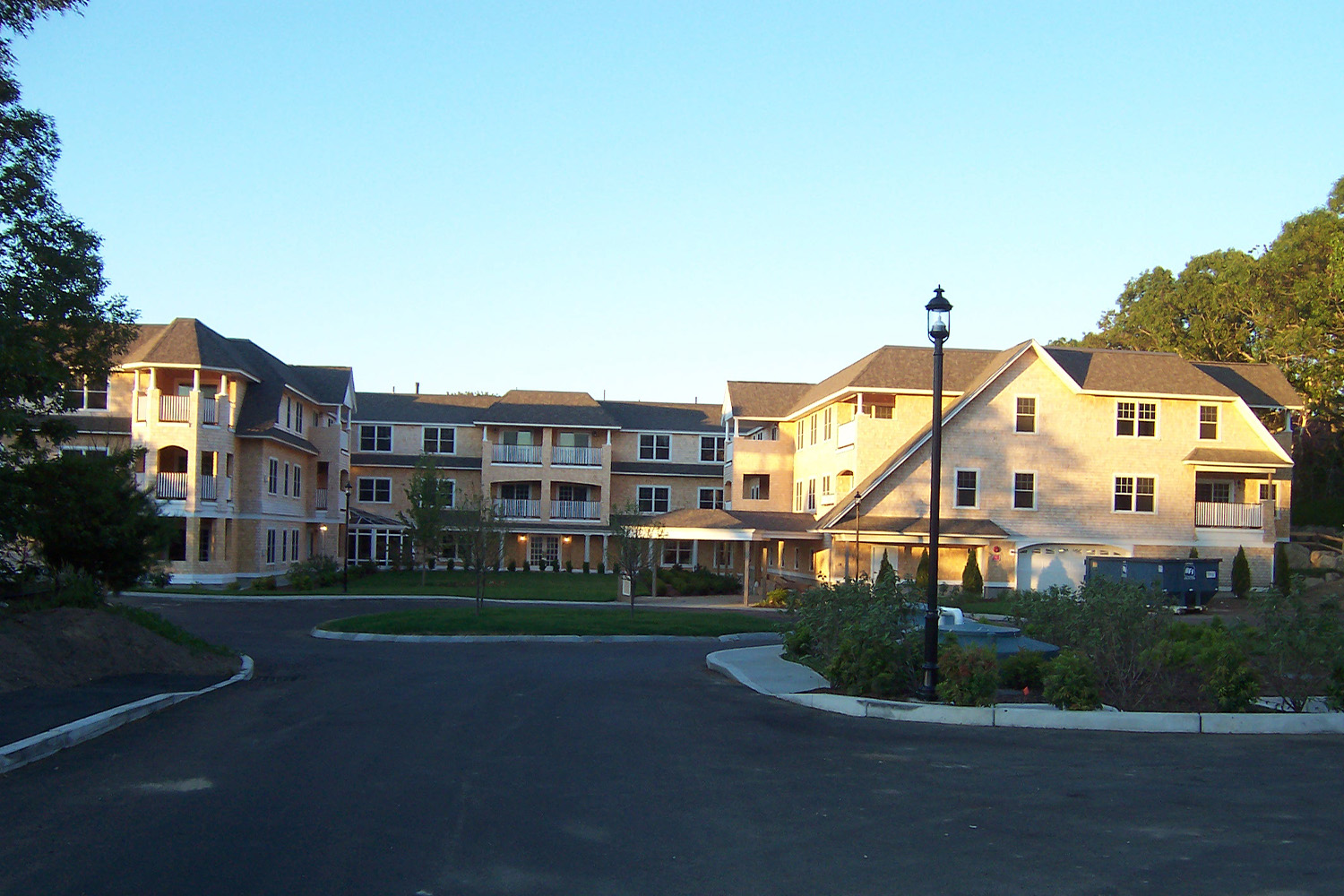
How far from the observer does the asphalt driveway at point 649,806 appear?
6648 mm

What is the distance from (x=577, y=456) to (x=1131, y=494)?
27.4 m

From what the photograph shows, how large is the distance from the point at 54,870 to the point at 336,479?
48.5m

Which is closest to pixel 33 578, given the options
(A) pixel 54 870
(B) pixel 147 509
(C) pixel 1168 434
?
(B) pixel 147 509

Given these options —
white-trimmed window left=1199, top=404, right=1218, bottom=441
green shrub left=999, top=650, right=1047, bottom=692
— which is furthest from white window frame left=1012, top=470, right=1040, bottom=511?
green shrub left=999, top=650, right=1047, bottom=692

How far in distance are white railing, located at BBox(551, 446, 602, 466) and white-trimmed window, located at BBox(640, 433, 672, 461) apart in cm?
360

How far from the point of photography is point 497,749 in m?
10.8

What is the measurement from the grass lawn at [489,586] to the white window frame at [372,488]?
15.0ft

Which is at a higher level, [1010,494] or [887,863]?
[1010,494]

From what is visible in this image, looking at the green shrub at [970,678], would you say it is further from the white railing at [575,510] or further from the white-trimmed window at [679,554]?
the white-trimmed window at [679,554]

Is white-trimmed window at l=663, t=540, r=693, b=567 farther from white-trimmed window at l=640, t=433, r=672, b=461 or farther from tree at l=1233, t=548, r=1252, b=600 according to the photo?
tree at l=1233, t=548, r=1252, b=600

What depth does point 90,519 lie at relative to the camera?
18.8m

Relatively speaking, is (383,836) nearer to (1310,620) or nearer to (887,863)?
(887,863)

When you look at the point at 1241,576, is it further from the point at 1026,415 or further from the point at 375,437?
the point at 375,437

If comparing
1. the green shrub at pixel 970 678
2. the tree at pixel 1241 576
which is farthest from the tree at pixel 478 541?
the tree at pixel 1241 576
